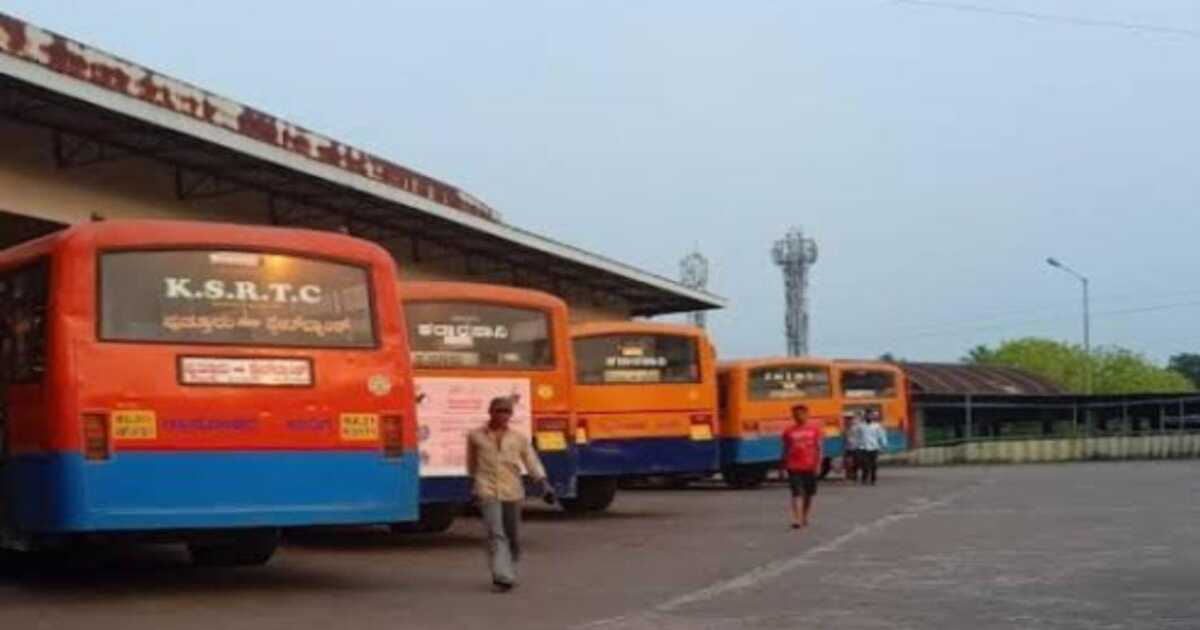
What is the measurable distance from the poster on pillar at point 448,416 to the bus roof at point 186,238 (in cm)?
377

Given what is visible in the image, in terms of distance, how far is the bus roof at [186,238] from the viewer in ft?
39.6

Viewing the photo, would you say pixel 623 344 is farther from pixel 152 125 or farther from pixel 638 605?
pixel 638 605

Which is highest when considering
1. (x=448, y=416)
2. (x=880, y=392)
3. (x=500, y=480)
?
(x=880, y=392)

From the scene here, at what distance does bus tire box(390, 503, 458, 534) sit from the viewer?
1850 cm

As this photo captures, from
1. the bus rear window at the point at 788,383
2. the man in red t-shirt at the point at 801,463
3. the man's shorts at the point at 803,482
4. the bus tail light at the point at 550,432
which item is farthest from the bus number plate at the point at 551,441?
the bus rear window at the point at 788,383

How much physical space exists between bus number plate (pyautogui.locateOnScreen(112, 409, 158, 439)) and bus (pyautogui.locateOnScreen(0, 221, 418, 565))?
0.01 metres

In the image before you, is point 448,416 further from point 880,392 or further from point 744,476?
point 880,392

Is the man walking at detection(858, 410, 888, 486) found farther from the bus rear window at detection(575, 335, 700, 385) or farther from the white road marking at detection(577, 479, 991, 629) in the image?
the bus rear window at detection(575, 335, 700, 385)

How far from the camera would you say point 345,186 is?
2762cm

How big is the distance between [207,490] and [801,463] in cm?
1053

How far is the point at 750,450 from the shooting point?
3206 centimetres

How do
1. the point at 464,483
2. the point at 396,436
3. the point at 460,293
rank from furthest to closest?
1. the point at 460,293
2. the point at 464,483
3. the point at 396,436

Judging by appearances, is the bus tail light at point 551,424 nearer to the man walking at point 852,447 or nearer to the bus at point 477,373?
the bus at point 477,373

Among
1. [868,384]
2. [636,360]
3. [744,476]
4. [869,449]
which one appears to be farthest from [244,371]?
[868,384]
